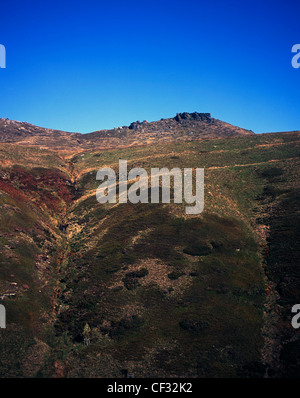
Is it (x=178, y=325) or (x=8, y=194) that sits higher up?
(x=8, y=194)

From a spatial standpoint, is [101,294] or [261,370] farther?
[101,294]

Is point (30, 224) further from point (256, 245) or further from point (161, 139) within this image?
point (161, 139)

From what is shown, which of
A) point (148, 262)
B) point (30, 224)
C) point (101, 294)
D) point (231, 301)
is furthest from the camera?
point (30, 224)

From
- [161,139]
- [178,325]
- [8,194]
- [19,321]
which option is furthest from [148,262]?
[161,139]

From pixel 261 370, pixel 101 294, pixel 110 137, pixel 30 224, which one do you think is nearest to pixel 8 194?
pixel 30 224
